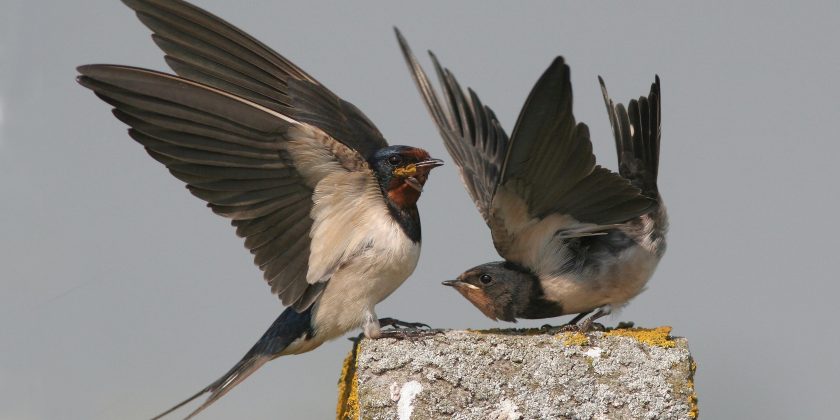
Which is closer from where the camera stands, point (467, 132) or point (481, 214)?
point (481, 214)

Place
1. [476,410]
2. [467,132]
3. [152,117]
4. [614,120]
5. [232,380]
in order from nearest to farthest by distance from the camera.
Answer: [476,410] → [152,117] → [232,380] → [614,120] → [467,132]

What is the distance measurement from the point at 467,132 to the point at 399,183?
6.70ft

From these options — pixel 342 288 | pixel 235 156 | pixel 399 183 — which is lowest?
pixel 342 288

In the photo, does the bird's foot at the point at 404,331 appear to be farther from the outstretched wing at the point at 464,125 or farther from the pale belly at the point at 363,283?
the outstretched wing at the point at 464,125

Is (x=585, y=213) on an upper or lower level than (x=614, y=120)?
lower

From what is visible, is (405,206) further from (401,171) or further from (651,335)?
(651,335)

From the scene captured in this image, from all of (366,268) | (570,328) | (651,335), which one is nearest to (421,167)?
(366,268)

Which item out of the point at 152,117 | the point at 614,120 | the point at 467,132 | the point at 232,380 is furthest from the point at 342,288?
the point at 467,132

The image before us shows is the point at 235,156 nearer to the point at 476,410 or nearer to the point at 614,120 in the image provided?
the point at 476,410

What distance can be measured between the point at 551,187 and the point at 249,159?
4.84 ft

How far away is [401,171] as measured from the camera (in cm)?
514

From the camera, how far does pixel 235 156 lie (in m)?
5.01

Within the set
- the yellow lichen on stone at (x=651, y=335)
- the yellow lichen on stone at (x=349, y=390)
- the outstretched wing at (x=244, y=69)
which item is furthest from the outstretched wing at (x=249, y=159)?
the yellow lichen on stone at (x=651, y=335)

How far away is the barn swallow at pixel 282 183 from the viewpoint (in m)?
4.91
